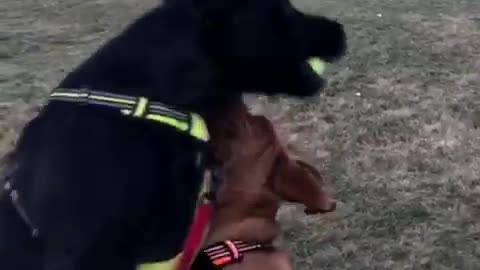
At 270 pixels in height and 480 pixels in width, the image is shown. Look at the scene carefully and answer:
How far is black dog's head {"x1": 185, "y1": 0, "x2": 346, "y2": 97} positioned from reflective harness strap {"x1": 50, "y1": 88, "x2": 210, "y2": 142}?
0.10m

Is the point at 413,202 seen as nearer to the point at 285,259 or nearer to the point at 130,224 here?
the point at 285,259

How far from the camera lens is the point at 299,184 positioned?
63.4 inches

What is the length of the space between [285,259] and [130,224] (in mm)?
325

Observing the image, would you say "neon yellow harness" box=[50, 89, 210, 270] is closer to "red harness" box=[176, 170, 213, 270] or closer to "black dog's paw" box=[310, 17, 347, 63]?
"red harness" box=[176, 170, 213, 270]

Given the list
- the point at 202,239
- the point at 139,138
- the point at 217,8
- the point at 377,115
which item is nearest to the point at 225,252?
the point at 202,239

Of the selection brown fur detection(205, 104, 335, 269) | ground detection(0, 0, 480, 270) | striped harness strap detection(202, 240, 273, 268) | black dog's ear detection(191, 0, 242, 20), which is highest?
black dog's ear detection(191, 0, 242, 20)

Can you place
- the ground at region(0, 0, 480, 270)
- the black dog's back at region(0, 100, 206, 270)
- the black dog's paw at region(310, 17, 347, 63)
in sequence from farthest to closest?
the ground at region(0, 0, 480, 270) < the black dog's paw at region(310, 17, 347, 63) < the black dog's back at region(0, 100, 206, 270)

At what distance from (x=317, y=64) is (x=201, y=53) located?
0.19 metres

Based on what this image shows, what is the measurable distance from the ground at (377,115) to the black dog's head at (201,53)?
0.35 metres

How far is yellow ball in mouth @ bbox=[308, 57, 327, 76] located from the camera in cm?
150

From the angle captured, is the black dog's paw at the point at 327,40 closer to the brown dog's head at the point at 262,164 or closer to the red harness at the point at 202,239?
the brown dog's head at the point at 262,164

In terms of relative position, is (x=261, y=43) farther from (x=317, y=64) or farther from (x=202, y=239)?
(x=202, y=239)

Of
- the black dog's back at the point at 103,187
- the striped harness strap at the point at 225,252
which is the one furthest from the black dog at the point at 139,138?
the striped harness strap at the point at 225,252

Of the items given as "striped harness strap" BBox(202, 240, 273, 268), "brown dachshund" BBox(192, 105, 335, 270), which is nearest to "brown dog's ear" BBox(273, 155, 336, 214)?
"brown dachshund" BBox(192, 105, 335, 270)
